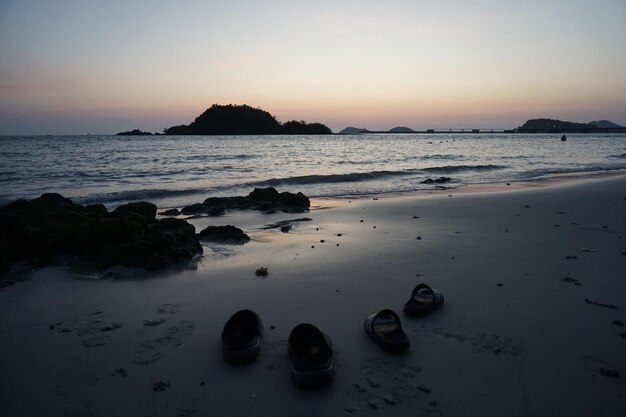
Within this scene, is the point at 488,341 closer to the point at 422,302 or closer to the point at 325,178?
the point at 422,302

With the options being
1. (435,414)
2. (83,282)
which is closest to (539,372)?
(435,414)

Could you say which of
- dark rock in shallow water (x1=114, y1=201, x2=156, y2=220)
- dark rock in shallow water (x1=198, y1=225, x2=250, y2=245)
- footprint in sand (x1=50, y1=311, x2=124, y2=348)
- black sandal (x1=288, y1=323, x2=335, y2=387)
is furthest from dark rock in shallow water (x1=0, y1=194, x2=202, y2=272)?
black sandal (x1=288, y1=323, x2=335, y2=387)

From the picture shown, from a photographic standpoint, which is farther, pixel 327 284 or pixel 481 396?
pixel 327 284

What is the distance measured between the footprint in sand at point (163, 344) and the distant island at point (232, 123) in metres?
119

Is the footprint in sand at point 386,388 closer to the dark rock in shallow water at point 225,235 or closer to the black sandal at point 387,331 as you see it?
the black sandal at point 387,331

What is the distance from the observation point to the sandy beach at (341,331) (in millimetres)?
2871

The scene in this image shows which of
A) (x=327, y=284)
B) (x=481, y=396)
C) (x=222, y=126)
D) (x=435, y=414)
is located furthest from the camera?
(x=222, y=126)

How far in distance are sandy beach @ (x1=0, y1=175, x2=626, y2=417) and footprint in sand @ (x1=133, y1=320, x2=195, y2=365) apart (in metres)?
0.02

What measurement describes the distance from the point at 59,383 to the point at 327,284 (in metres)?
2.97

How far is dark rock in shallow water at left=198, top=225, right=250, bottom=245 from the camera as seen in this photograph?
756cm

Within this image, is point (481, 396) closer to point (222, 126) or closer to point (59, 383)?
point (59, 383)

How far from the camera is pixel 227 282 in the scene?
5.32m

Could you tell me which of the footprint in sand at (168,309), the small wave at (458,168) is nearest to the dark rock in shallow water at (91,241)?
the footprint in sand at (168,309)

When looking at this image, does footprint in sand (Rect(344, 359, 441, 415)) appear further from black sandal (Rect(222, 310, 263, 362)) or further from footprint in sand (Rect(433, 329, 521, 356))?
black sandal (Rect(222, 310, 263, 362))
